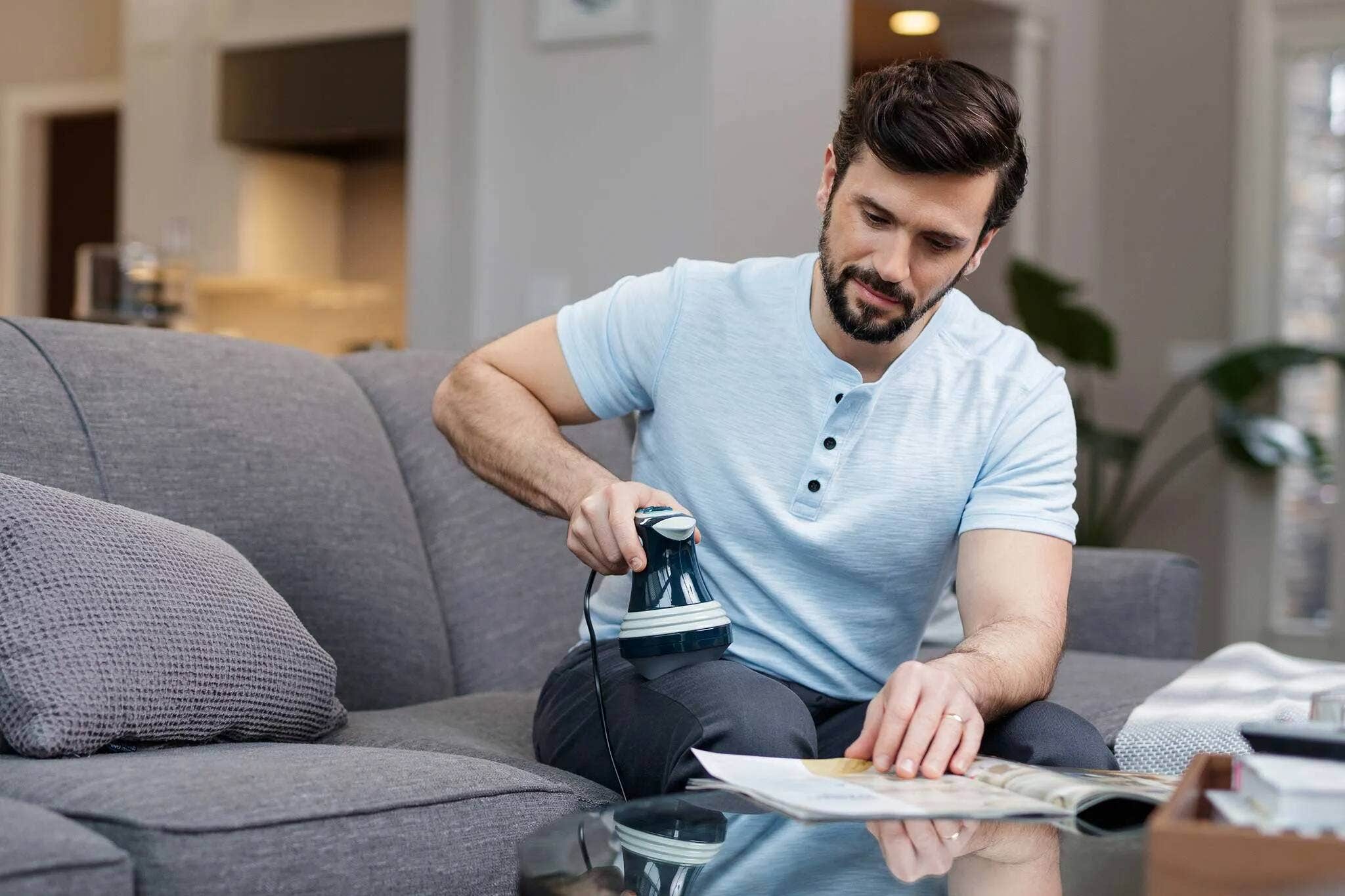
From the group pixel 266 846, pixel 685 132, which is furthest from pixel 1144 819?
pixel 685 132

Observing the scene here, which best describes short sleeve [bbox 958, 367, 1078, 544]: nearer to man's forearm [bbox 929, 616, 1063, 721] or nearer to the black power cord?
man's forearm [bbox 929, 616, 1063, 721]

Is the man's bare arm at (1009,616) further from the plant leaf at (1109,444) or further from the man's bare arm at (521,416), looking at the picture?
the plant leaf at (1109,444)

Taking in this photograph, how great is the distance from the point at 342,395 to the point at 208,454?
0.28 metres

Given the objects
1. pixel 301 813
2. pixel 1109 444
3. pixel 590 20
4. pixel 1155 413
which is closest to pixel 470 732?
pixel 301 813

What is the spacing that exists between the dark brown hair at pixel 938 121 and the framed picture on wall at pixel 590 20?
97.1 inches

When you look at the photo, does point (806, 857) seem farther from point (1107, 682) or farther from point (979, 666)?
point (1107, 682)

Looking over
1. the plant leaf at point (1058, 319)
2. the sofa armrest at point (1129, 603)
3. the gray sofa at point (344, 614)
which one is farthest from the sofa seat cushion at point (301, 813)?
the plant leaf at point (1058, 319)

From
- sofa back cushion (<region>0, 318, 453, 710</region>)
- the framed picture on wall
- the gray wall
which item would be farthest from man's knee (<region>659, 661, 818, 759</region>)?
the gray wall

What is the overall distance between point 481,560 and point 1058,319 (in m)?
3.36

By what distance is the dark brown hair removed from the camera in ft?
5.10

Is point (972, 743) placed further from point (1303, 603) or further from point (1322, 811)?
point (1303, 603)

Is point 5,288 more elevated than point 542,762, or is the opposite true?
point 5,288

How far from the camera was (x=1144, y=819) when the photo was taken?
3.74 ft

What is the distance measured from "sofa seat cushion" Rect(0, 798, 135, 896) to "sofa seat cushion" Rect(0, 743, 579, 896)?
0.13ft
